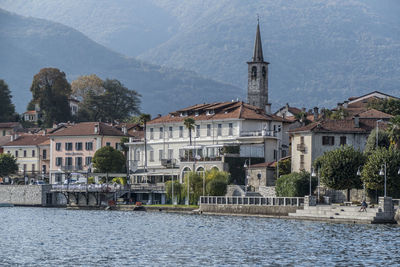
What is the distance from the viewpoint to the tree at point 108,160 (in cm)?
12288

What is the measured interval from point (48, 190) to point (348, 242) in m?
67.7

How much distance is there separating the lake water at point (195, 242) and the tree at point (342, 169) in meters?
7.86

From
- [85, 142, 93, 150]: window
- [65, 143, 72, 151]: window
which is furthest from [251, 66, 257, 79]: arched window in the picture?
[65, 143, 72, 151]: window

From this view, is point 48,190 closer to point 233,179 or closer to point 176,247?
point 233,179

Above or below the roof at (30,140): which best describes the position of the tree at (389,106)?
above

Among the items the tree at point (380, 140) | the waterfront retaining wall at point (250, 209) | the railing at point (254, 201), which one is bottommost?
the waterfront retaining wall at point (250, 209)

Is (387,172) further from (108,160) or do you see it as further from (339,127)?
(108,160)

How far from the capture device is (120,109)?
177375 millimetres

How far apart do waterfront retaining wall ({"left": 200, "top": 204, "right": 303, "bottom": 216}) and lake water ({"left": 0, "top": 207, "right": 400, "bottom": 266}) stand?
6.32ft

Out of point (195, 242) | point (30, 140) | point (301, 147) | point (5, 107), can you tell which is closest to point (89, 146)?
point (30, 140)

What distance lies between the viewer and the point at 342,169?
84562mm

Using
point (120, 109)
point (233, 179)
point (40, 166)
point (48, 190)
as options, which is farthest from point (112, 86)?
point (233, 179)

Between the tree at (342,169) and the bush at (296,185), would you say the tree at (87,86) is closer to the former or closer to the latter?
the bush at (296,185)

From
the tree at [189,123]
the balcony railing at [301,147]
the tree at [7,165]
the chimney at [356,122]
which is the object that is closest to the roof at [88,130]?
the tree at [7,165]
